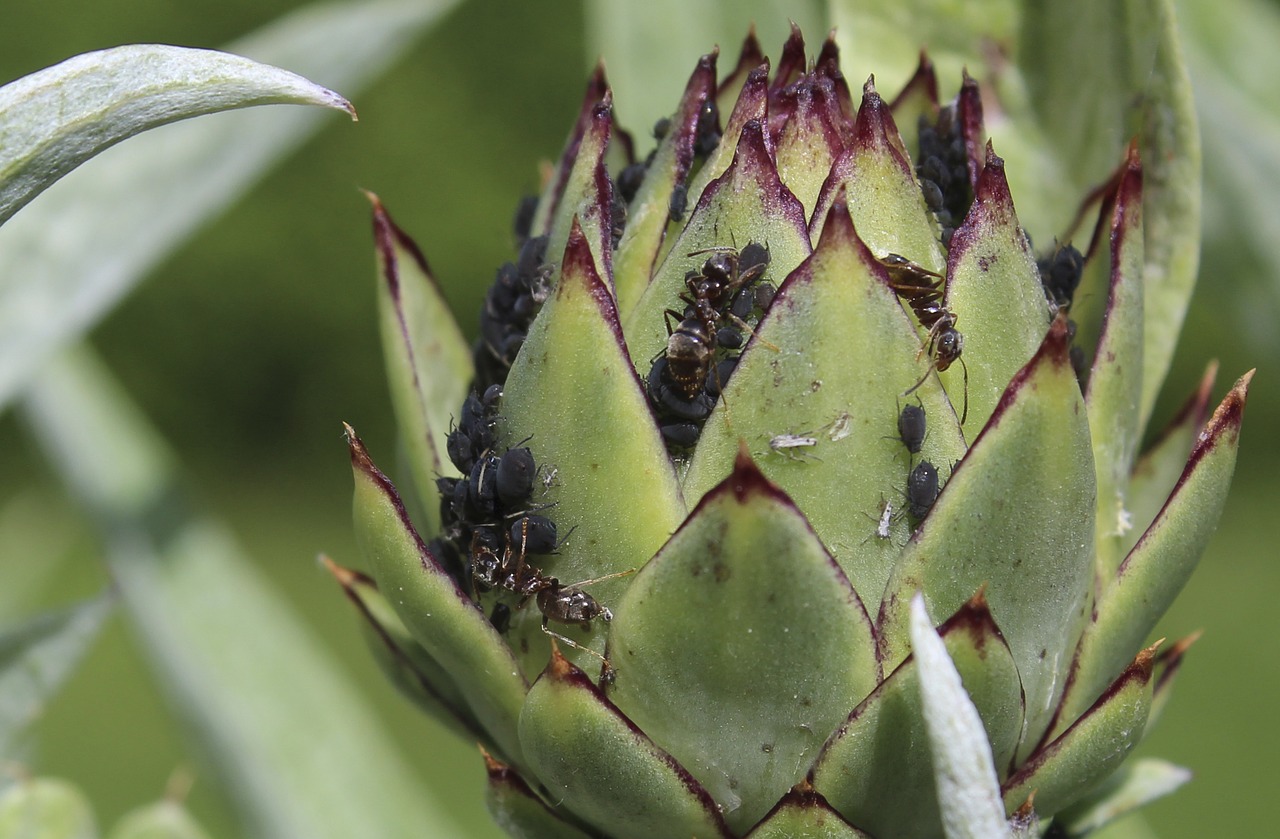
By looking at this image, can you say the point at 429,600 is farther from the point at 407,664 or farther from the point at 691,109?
the point at 691,109

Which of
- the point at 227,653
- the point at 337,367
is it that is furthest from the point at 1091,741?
the point at 337,367

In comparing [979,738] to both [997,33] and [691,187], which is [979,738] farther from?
[997,33]

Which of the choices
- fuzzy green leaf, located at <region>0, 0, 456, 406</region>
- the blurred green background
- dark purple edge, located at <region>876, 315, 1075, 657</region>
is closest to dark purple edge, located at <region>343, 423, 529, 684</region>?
dark purple edge, located at <region>876, 315, 1075, 657</region>

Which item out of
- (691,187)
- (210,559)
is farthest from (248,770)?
(691,187)

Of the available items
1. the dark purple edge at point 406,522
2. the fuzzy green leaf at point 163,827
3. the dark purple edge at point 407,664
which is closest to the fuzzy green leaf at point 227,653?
the fuzzy green leaf at point 163,827

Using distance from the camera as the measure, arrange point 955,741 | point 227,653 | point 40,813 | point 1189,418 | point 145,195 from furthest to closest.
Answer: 1. point 227,653
2. point 145,195
3. point 40,813
4. point 1189,418
5. point 955,741

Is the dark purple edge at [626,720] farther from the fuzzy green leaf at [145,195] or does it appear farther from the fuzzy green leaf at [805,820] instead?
the fuzzy green leaf at [145,195]
